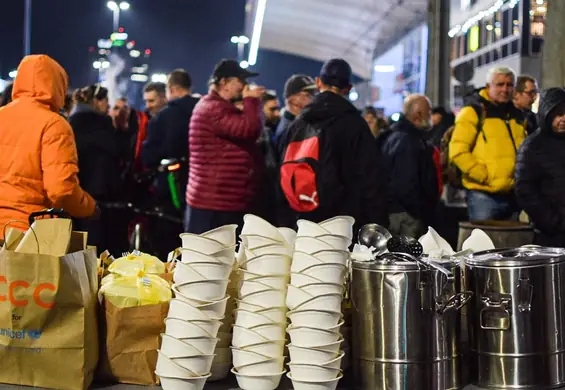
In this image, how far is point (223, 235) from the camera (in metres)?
2.88

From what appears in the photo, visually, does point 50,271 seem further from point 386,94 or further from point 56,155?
point 386,94

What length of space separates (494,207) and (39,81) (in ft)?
13.0

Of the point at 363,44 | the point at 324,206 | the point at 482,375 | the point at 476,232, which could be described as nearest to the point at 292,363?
the point at 482,375

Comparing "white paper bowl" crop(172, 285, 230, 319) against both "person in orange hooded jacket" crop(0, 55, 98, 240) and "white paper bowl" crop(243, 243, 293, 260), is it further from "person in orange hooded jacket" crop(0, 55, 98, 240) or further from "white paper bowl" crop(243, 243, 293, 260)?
"person in orange hooded jacket" crop(0, 55, 98, 240)

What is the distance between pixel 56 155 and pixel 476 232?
2.22 metres

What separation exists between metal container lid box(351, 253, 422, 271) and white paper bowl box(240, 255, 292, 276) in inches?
8.6

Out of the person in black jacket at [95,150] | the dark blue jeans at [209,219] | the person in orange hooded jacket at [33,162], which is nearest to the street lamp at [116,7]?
the person in black jacket at [95,150]

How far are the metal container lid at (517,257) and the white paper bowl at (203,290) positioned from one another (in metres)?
0.80

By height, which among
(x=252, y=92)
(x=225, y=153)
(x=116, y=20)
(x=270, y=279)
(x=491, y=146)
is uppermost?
(x=116, y=20)

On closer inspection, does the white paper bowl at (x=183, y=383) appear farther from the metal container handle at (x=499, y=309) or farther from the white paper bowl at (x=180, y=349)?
the metal container handle at (x=499, y=309)

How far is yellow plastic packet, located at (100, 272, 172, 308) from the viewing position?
9.87 ft

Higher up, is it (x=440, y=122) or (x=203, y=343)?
(x=440, y=122)

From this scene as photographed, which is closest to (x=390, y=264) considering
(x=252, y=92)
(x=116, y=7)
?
(x=252, y=92)

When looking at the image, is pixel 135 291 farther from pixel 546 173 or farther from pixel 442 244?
pixel 546 173
